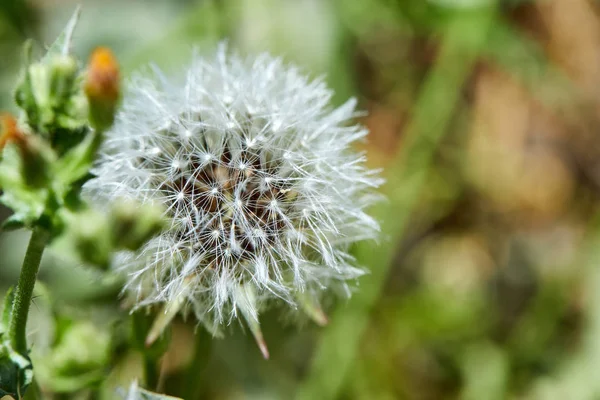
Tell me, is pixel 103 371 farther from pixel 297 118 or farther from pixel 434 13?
pixel 434 13

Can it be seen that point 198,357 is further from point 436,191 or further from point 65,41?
point 436,191

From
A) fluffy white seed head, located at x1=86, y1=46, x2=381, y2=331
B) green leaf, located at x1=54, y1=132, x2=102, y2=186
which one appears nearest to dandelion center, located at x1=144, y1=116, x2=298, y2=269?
fluffy white seed head, located at x1=86, y1=46, x2=381, y2=331

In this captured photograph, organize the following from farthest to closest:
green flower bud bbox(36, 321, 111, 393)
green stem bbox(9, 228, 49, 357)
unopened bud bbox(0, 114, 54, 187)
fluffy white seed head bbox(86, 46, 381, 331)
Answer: green flower bud bbox(36, 321, 111, 393) → fluffy white seed head bbox(86, 46, 381, 331) → green stem bbox(9, 228, 49, 357) → unopened bud bbox(0, 114, 54, 187)

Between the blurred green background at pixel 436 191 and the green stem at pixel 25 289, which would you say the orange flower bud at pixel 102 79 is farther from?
the blurred green background at pixel 436 191

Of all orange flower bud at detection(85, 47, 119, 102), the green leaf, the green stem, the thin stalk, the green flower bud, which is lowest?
the green flower bud

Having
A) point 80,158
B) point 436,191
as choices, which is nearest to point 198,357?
point 80,158

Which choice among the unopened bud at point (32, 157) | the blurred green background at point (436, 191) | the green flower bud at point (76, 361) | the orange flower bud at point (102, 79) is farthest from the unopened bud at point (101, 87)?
the blurred green background at point (436, 191)

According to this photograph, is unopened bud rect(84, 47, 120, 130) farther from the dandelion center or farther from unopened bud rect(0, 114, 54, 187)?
the dandelion center

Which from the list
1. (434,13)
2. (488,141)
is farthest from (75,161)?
(488,141)
